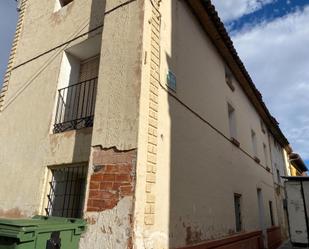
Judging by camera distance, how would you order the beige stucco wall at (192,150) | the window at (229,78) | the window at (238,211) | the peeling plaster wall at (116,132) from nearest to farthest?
the peeling plaster wall at (116,132) → the beige stucco wall at (192,150) → the window at (238,211) → the window at (229,78)

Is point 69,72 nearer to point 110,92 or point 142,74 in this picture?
point 110,92

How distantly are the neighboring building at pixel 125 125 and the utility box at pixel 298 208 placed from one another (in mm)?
1248

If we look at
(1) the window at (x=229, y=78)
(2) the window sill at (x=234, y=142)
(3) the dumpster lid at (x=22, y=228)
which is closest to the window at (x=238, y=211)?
(2) the window sill at (x=234, y=142)

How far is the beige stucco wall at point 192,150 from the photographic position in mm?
4391

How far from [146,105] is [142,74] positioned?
1.51 ft

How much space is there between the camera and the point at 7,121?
641 cm

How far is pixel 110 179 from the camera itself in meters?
3.83

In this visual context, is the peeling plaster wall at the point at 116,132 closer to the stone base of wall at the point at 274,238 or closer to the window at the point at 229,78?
the window at the point at 229,78

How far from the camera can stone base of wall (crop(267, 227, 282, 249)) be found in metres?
10.7

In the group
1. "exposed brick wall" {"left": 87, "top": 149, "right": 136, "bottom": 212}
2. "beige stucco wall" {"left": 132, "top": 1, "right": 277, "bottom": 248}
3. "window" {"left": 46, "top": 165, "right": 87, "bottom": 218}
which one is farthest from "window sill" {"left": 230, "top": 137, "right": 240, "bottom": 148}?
"exposed brick wall" {"left": 87, "top": 149, "right": 136, "bottom": 212}

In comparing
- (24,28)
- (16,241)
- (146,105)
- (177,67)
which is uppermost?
(24,28)

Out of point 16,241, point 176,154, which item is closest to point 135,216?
point 16,241

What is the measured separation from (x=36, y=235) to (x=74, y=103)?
136 inches

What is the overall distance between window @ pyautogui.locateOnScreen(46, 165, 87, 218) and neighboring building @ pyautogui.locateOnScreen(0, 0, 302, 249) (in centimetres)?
2
